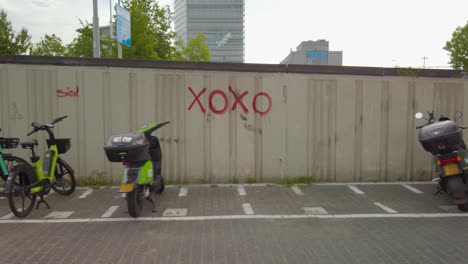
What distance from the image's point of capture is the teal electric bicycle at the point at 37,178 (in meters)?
5.01

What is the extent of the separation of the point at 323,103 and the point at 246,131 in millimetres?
1660

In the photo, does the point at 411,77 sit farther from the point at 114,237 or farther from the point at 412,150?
the point at 114,237

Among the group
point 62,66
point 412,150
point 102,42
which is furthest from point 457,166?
point 102,42

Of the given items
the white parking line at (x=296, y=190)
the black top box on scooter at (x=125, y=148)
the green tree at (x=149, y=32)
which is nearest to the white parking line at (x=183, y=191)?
the black top box on scooter at (x=125, y=148)

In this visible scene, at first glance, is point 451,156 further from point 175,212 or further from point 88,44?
point 88,44

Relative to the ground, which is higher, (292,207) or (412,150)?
(412,150)

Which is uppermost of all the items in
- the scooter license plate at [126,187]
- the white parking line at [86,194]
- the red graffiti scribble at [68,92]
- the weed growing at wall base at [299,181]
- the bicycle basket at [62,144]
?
the red graffiti scribble at [68,92]

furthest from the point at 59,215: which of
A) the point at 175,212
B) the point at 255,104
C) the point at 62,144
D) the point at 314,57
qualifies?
the point at 314,57

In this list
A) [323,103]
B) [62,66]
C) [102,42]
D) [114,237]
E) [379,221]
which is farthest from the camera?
Result: [102,42]

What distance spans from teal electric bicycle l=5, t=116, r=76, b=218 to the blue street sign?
10.5m

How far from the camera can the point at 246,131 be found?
722 cm

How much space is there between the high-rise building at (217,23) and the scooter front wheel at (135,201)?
73.0 meters

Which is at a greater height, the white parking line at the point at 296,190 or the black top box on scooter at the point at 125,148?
the black top box on scooter at the point at 125,148

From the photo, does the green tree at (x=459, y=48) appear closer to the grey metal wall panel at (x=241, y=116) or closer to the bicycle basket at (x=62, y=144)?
the grey metal wall panel at (x=241, y=116)
